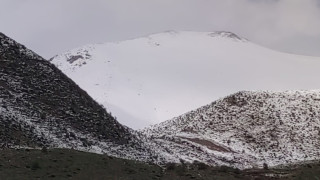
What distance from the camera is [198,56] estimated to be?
167 m

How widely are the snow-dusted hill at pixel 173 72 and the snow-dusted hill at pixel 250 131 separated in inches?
1081

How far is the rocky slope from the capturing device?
35531mm

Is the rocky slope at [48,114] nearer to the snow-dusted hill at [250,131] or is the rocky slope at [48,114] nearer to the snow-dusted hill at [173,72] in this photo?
the snow-dusted hill at [250,131]

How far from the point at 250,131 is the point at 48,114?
35636 mm

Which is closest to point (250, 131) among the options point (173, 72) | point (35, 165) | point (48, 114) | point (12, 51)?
point (12, 51)

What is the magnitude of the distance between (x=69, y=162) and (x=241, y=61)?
143 meters

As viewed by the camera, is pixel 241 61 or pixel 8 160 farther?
pixel 241 61

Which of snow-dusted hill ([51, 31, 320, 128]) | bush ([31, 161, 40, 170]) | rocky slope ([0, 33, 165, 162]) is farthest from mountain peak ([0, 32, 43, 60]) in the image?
snow-dusted hill ([51, 31, 320, 128])

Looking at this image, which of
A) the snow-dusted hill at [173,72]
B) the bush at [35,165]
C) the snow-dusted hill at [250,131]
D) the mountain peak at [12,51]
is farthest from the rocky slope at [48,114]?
the snow-dusted hill at [173,72]

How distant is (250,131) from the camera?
68938 mm

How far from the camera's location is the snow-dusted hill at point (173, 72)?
117000 millimetres

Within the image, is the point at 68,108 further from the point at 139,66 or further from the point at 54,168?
the point at 139,66

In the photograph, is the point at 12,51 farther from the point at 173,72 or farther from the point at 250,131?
the point at 173,72

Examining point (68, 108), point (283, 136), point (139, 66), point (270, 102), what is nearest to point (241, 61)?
point (139, 66)
